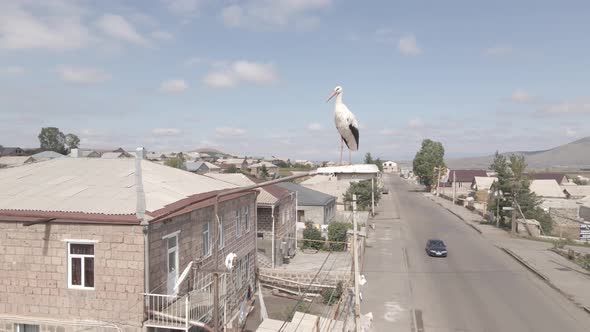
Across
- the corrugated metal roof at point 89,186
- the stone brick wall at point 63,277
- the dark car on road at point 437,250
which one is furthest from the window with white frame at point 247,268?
the dark car on road at point 437,250

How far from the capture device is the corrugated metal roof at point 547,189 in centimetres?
5706

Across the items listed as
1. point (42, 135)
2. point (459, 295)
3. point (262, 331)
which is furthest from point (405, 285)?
point (42, 135)

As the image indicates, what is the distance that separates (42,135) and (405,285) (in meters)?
129

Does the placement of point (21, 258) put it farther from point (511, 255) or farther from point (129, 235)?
point (511, 255)

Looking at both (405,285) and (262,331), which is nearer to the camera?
(262,331)

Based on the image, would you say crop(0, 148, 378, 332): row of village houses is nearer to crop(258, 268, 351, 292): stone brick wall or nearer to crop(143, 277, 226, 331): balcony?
crop(143, 277, 226, 331): balcony

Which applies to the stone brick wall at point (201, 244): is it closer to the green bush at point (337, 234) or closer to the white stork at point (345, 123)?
the white stork at point (345, 123)

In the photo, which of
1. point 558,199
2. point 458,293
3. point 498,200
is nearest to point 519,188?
point 498,200

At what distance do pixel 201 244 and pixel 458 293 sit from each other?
14.0m

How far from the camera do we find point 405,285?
22.7 metres

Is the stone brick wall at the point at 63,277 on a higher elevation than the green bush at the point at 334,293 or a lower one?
higher

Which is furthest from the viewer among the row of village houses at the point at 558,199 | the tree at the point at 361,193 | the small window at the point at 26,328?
the tree at the point at 361,193

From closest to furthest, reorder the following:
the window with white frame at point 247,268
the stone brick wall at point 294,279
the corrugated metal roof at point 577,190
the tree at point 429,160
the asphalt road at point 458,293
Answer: the asphalt road at point 458,293 < the window with white frame at point 247,268 < the stone brick wall at point 294,279 < the corrugated metal roof at point 577,190 < the tree at point 429,160

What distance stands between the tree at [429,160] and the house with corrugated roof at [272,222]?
68.3 metres
